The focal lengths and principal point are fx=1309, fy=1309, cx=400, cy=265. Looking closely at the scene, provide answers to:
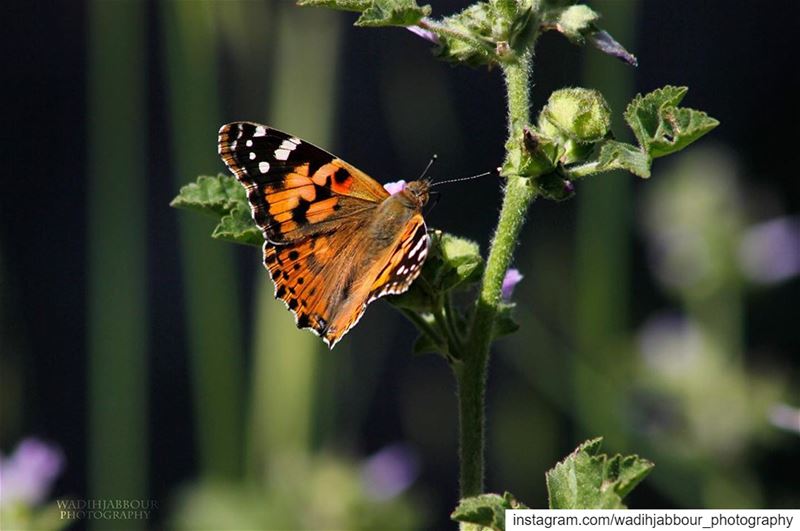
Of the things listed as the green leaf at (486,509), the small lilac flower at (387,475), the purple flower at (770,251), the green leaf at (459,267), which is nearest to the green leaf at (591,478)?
the green leaf at (486,509)

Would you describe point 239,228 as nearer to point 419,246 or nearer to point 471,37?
point 419,246

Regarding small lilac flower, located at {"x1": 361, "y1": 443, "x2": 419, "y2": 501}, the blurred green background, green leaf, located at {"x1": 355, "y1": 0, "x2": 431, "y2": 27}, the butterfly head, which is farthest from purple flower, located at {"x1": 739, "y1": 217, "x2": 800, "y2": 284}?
green leaf, located at {"x1": 355, "y1": 0, "x2": 431, "y2": 27}

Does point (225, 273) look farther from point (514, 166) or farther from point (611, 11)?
point (514, 166)

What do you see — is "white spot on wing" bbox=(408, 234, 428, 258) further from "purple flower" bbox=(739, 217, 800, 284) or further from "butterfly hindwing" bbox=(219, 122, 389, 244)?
"purple flower" bbox=(739, 217, 800, 284)

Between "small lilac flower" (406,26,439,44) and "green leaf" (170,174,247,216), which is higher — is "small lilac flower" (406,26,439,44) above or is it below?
above

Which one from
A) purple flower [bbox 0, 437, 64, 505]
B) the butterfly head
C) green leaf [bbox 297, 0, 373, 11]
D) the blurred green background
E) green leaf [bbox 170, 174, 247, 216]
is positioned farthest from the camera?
the blurred green background

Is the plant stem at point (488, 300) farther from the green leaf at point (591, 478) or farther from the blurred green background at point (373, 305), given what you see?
the blurred green background at point (373, 305)
